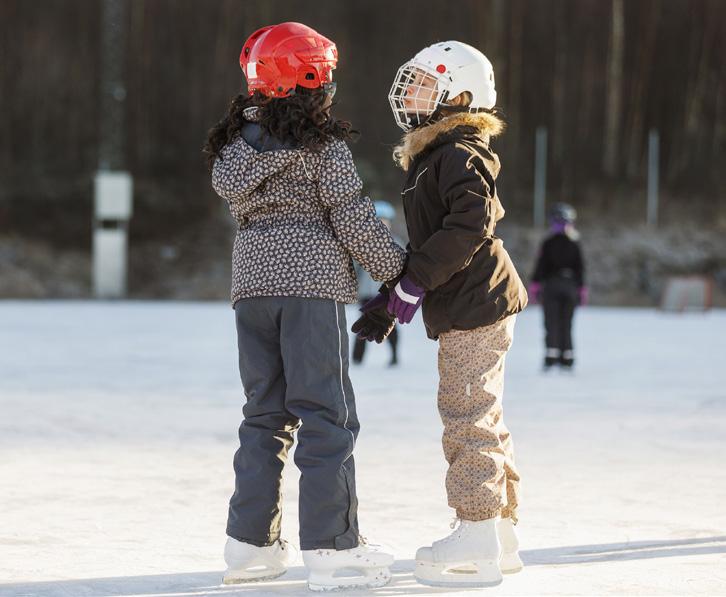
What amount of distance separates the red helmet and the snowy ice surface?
1.25 meters

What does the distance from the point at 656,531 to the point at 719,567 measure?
51 cm

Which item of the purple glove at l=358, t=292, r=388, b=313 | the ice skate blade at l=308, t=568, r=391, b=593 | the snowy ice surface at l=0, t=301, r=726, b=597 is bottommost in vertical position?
the snowy ice surface at l=0, t=301, r=726, b=597

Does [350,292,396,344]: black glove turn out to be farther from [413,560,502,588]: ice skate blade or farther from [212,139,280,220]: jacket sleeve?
[413,560,502,588]: ice skate blade

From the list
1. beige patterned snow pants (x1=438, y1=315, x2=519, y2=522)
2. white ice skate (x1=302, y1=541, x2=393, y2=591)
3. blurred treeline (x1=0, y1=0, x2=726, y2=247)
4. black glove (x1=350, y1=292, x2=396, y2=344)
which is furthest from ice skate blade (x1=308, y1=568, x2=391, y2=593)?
blurred treeline (x1=0, y1=0, x2=726, y2=247)

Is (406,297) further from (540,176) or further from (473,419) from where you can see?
(540,176)

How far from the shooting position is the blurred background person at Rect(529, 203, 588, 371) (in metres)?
9.87

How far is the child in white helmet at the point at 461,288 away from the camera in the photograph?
10.4ft

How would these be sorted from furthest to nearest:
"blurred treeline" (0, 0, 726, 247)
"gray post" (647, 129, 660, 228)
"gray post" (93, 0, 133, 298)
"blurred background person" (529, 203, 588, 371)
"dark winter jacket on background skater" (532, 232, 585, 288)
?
"blurred treeline" (0, 0, 726, 247) → "gray post" (647, 129, 660, 228) → "gray post" (93, 0, 133, 298) → "dark winter jacket on background skater" (532, 232, 585, 288) → "blurred background person" (529, 203, 588, 371)

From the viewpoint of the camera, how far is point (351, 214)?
3.14 meters

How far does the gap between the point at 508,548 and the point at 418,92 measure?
1.23m

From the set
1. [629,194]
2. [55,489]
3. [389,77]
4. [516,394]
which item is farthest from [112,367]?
[389,77]

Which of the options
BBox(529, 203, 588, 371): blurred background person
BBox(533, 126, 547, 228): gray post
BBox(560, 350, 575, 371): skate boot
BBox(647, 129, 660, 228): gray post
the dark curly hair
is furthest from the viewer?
BBox(647, 129, 660, 228): gray post

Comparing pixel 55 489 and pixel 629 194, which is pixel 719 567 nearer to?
pixel 55 489

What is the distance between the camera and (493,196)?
325 centimetres
